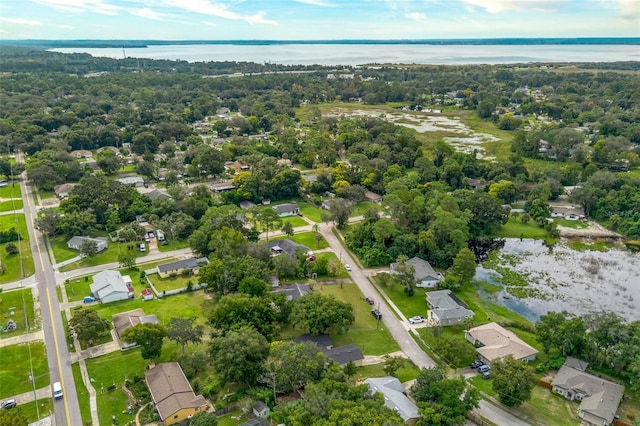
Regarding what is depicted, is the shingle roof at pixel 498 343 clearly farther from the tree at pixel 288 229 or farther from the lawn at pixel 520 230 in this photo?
the tree at pixel 288 229

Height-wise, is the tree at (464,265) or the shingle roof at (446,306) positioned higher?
the tree at (464,265)

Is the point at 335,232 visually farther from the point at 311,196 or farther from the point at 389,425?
the point at 389,425

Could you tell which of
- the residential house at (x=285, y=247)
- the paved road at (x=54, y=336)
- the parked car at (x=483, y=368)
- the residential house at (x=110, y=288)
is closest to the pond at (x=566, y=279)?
the parked car at (x=483, y=368)

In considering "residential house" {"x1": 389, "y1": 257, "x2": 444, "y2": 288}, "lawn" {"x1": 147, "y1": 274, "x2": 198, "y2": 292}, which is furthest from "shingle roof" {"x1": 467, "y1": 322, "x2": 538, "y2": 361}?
"lawn" {"x1": 147, "y1": 274, "x2": 198, "y2": 292}

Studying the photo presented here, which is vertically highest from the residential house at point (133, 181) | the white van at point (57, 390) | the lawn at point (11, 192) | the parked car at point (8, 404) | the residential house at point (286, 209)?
the residential house at point (133, 181)

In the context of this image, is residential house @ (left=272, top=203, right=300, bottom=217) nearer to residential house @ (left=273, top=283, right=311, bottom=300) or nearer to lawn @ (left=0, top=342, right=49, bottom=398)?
residential house @ (left=273, top=283, right=311, bottom=300)

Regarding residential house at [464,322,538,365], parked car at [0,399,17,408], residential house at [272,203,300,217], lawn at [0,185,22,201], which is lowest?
parked car at [0,399,17,408]

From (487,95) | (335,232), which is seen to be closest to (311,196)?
(335,232)
